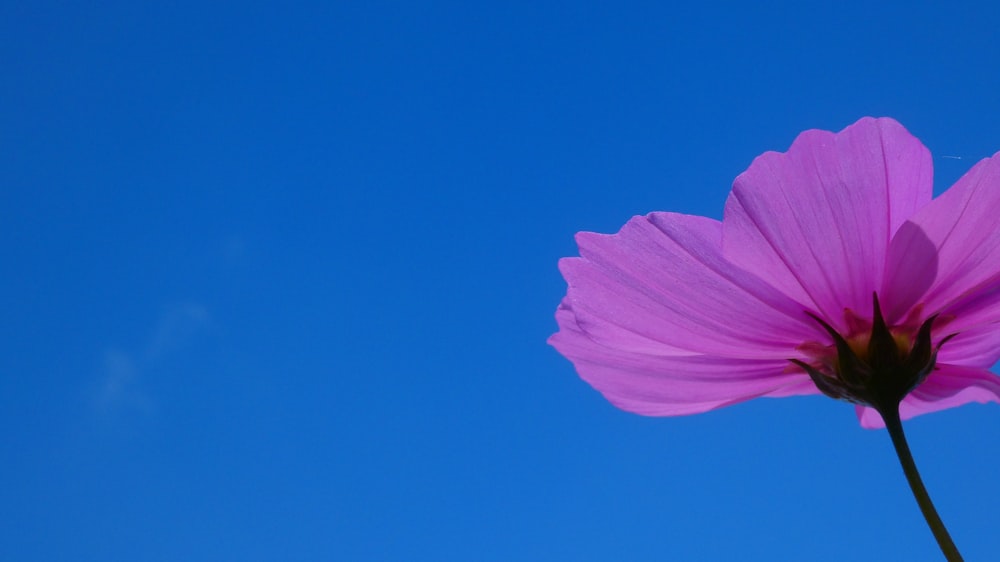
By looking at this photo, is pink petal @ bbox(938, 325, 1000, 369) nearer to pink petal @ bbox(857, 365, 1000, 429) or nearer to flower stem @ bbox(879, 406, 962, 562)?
pink petal @ bbox(857, 365, 1000, 429)

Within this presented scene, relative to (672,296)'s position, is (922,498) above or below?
below

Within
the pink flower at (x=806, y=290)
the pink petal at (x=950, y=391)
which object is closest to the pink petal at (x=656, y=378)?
the pink flower at (x=806, y=290)

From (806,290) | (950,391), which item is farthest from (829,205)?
(950,391)

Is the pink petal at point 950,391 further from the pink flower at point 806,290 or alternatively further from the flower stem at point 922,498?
the flower stem at point 922,498

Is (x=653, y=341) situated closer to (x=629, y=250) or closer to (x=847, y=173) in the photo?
(x=629, y=250)

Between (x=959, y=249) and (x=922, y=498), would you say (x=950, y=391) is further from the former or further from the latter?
(x=922, y=498)

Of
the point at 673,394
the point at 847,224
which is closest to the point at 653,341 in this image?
the point at 673,394
